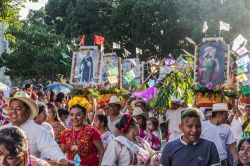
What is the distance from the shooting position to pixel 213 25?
123ft

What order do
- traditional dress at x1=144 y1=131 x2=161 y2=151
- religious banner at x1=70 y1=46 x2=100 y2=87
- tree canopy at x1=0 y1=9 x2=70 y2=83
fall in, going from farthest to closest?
tree canopy at x1=0 y1=9 x2=70 y2=83
religious banner at x1=70 y1=46 x2=100 y2=87
traditional dress at x1=144 y1=131 x2=161 y2=151

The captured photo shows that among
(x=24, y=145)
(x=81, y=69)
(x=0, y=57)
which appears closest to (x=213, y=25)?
(x=0, y=57)

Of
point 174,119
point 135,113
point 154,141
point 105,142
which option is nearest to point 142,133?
point 154,141

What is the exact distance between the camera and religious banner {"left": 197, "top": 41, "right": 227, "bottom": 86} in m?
12.8

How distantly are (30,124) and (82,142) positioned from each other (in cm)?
140

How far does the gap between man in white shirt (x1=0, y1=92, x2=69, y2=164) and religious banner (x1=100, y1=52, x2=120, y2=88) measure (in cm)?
1256

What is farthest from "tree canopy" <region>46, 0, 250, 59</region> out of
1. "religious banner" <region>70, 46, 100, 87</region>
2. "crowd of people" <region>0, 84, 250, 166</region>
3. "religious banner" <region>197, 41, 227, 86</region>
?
"crowd of people" <region>0, 84, 250, 166</region>

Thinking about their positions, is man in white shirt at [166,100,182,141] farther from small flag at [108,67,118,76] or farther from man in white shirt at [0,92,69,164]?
small flag at [108,67,118,76]

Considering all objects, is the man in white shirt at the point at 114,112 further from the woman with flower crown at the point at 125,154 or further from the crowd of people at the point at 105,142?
the woman with flower crown at the point at 125,154

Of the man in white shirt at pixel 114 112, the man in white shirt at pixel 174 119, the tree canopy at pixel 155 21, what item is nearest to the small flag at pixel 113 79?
the man in white shirt at pixel 114 112

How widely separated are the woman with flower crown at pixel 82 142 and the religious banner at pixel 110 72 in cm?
1118

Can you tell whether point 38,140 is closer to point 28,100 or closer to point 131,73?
point 28,100

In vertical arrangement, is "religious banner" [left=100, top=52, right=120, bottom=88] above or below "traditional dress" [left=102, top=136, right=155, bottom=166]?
above

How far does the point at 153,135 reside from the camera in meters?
10.3
